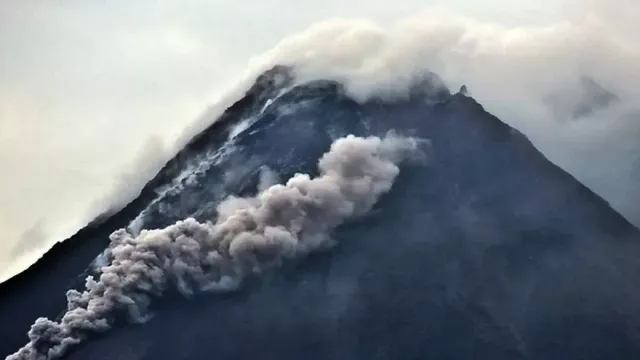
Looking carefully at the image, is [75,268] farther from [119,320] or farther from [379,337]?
[379,337]

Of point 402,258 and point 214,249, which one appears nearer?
point 214,249

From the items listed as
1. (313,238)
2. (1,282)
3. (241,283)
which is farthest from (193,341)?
(1,282)

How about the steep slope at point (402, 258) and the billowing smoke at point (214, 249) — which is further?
the billowing smoke at point (214, 249)

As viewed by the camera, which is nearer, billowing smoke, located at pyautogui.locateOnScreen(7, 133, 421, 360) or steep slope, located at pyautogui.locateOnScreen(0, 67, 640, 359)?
steep slope, located at pyautogui.locateOnScreen(0, 67, 640, 359)
